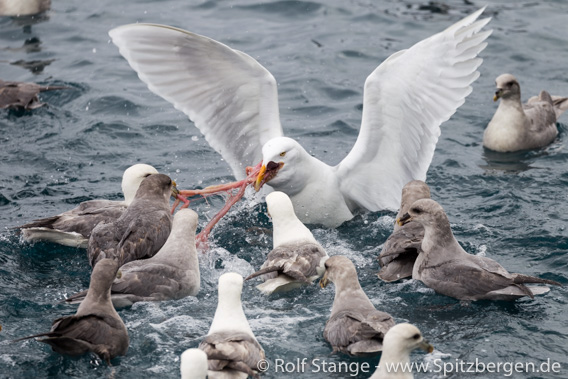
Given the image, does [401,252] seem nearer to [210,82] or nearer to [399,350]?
[399,350]

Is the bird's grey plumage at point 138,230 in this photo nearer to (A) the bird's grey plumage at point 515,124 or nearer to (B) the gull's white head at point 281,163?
(B) the gull's white head at point 281,163

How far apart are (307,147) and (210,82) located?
7.73 feet

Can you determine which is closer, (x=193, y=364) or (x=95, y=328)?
(x=193, y=364)

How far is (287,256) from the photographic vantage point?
709 centimetres

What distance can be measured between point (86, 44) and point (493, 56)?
20.6 feet

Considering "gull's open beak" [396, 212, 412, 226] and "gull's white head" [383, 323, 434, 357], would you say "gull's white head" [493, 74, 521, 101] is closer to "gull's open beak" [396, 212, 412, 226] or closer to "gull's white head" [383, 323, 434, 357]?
"gull's open beak" [396, 212, 412, 226]

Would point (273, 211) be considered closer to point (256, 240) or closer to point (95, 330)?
point (256, 240)

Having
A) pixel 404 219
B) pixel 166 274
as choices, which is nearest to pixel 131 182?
pixel 166 274

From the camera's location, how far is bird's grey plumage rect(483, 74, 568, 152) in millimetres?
10305

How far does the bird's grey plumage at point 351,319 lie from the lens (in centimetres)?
583

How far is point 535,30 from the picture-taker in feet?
45.4

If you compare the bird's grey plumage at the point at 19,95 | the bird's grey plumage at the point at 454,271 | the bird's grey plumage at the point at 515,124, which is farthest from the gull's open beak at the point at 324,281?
the bird's grey plumage at the point at 19,95

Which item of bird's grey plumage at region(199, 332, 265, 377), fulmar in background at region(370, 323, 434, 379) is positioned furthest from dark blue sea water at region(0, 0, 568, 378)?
fulmar in background at region(370, 323, 434, 379)

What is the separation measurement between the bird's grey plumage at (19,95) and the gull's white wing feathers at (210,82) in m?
2.66
